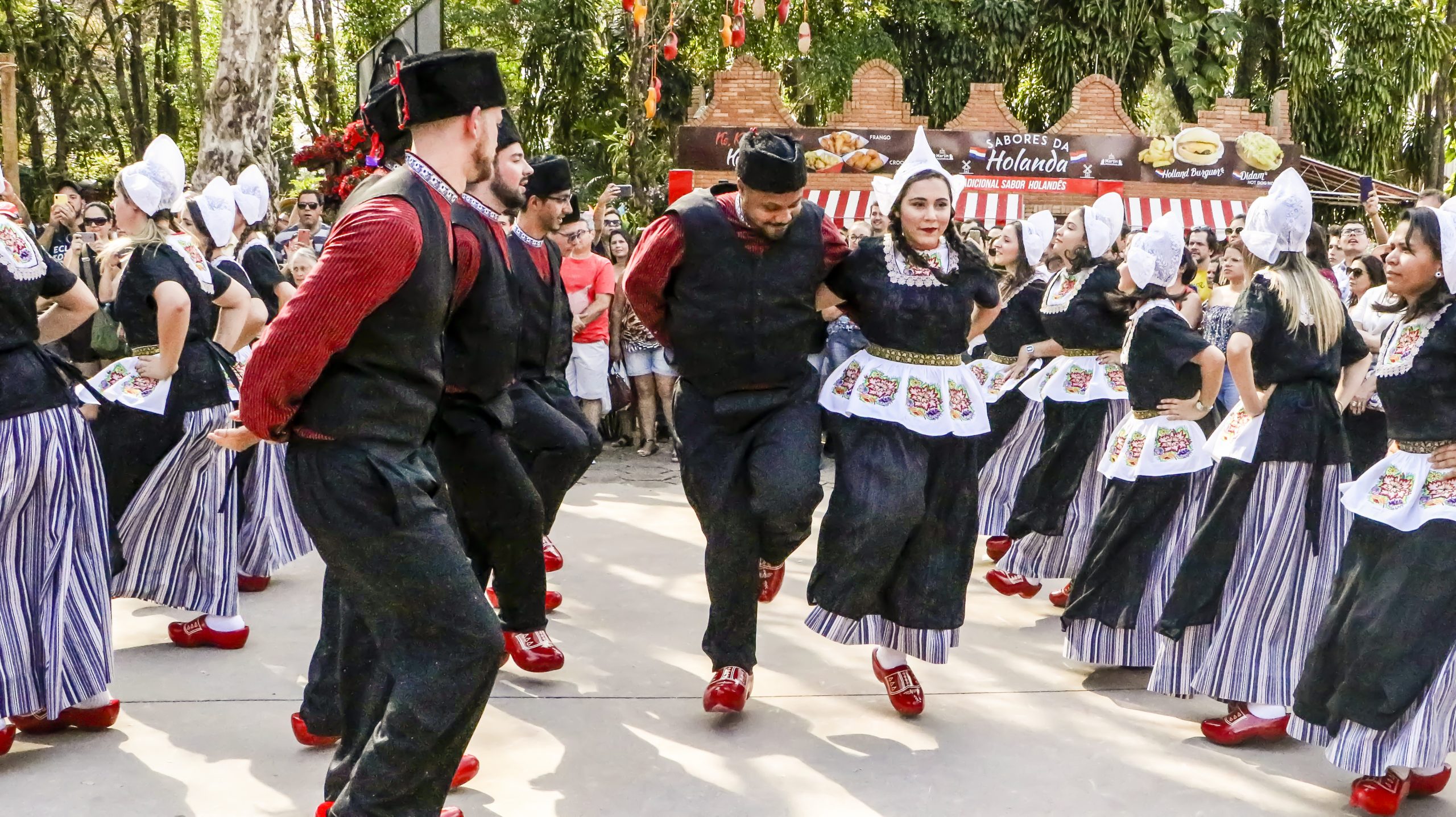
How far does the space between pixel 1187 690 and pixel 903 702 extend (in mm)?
977

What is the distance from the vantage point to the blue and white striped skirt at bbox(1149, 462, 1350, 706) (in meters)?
4.42

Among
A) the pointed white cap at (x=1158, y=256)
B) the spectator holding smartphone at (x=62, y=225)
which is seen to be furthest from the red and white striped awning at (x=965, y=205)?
the pointed white cap at (x=1158, y=256)

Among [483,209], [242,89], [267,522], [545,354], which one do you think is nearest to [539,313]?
[545,354]

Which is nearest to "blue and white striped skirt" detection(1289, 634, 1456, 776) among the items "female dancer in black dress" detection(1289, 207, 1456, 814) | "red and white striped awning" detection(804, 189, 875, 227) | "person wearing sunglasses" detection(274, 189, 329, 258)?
"female dancer in black dress" detection(1289, 207, 1456, 814)

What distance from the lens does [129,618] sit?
19.0 feet

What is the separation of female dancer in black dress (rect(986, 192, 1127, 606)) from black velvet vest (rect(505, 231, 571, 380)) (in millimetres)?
2331

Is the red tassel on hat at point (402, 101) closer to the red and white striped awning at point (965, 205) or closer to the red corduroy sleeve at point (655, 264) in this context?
the red corduroy sleeve at point (655, 264)

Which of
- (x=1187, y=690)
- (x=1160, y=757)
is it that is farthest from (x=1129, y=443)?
(x=1160, y=757)

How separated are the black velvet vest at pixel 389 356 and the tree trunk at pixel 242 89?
9.42 m

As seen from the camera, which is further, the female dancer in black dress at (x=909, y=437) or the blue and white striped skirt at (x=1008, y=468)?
the blue and white striped skirt at (x=1008, y=468)

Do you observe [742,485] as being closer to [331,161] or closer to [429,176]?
[429,176]

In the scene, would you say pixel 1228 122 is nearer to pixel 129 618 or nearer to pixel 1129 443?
pixel 1129 443

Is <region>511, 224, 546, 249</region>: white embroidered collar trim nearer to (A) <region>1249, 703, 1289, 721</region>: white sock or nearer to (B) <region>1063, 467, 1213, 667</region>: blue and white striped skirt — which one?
(B) <region>1063, 467, 1213, 667</region>: blue and white striped skirt

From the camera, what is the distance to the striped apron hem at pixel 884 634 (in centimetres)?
466
